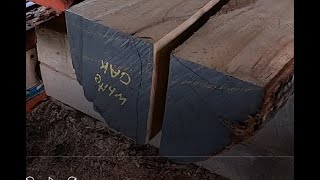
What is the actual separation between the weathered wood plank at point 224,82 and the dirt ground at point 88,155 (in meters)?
0.51

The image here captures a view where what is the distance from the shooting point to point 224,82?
613 millimetres

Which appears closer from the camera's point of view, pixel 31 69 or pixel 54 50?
pixel 54 50

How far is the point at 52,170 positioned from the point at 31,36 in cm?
37

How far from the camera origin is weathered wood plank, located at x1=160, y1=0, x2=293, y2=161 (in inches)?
24.3

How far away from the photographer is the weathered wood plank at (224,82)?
2.02 feet

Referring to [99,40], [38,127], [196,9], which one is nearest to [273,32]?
[196,9]

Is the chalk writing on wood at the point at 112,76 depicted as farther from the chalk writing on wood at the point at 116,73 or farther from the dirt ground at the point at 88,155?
the dirt ground at the point at 88,155

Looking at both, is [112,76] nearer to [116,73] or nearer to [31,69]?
[116,73]

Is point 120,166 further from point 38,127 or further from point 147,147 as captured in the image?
point 38,127

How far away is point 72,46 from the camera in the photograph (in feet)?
2.37

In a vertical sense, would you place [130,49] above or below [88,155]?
above

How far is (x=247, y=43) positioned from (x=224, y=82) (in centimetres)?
10

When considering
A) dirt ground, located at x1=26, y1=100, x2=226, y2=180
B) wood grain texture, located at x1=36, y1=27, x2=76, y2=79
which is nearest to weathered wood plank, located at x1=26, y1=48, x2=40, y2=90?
wood grain texture, located at x1=36, y1=27, x2=76, y2=79

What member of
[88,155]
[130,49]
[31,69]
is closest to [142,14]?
[130,49]
